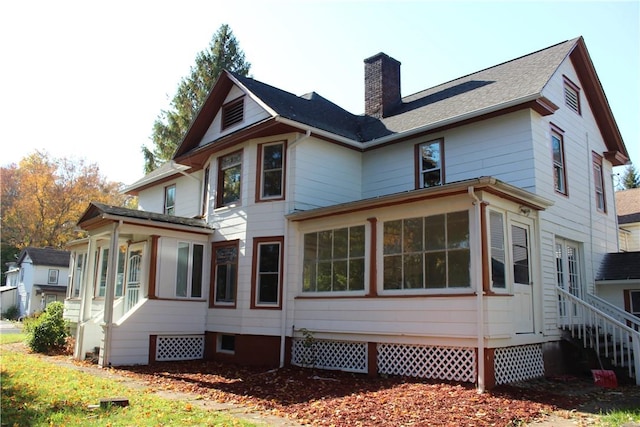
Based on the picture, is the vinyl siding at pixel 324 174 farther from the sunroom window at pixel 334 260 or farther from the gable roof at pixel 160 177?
the gable roof at pixel 160 177

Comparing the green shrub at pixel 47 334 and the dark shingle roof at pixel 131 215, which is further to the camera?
the green shrub at pixel 47 334

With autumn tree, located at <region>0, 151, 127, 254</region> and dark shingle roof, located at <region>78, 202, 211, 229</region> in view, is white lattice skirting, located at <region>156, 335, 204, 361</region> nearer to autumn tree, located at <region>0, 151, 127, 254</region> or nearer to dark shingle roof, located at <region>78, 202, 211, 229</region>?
dark shingle roof, located at <region>78, 202, 211, 229</region>

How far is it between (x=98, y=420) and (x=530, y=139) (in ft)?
34.2

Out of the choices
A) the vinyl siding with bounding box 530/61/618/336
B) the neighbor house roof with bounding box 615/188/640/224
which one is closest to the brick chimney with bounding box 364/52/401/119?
the vinyl siding with bounding box 530/61/618/336

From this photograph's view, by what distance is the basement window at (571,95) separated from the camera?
14320 mm

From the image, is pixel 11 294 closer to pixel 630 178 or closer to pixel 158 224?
pixel 158 224

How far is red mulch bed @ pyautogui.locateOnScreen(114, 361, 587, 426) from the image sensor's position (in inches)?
285

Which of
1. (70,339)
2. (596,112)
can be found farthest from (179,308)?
(596,112)

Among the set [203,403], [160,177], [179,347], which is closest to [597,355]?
[203,403]

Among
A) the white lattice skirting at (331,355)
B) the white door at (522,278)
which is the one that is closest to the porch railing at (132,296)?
the white lattice skirting at (331,355)

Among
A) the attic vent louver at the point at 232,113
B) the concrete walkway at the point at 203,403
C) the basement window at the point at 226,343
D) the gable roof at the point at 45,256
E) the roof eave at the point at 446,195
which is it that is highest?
the attic vent louver at the point at 232,113

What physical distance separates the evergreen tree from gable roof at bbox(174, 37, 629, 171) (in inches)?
1386

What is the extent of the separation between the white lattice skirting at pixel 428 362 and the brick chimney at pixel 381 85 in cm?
880

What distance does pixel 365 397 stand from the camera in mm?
8547
